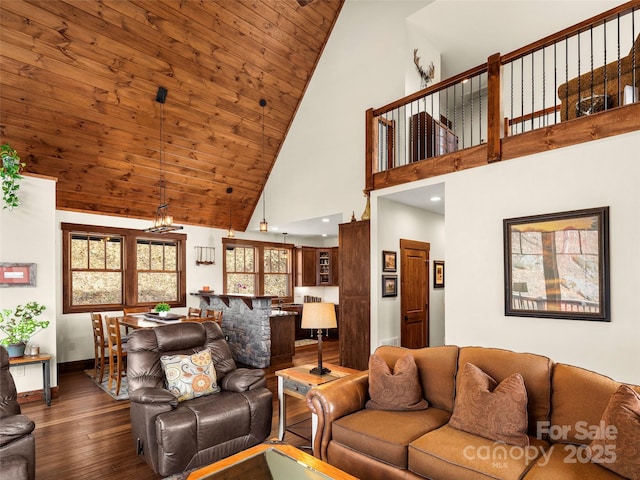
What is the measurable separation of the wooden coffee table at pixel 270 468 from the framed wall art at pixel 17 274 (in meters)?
3.85

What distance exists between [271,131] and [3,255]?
4.50 metres

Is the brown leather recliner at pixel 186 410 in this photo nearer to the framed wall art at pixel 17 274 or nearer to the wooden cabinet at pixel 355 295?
the wooden cabinet at pixel 355 295

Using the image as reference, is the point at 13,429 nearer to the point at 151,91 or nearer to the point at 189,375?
the point at 189,375

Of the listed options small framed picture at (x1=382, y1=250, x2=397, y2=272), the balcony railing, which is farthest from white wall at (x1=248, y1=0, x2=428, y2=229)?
small framed picture at (x1=382, y1=250, x2=397, y2=272)

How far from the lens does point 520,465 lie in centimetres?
208

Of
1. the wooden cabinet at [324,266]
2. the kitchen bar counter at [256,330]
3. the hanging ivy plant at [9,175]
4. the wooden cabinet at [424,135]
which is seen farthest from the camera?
the wooden cabinet at [324,266]

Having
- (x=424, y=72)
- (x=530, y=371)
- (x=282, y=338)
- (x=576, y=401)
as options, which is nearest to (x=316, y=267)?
(x=282, y=338)

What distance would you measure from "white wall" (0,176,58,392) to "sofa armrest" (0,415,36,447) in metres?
2.58

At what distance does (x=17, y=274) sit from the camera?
461cm

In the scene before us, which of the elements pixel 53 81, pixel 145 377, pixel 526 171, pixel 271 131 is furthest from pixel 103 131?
pixel 526 171

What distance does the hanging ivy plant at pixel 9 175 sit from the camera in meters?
4.38

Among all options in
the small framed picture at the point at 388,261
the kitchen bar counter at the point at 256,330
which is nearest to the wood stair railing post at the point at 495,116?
the small framed picture at the point at 388,261

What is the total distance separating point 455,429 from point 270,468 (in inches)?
47.3

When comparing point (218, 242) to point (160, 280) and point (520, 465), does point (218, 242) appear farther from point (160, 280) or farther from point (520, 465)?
point (520, 465)
